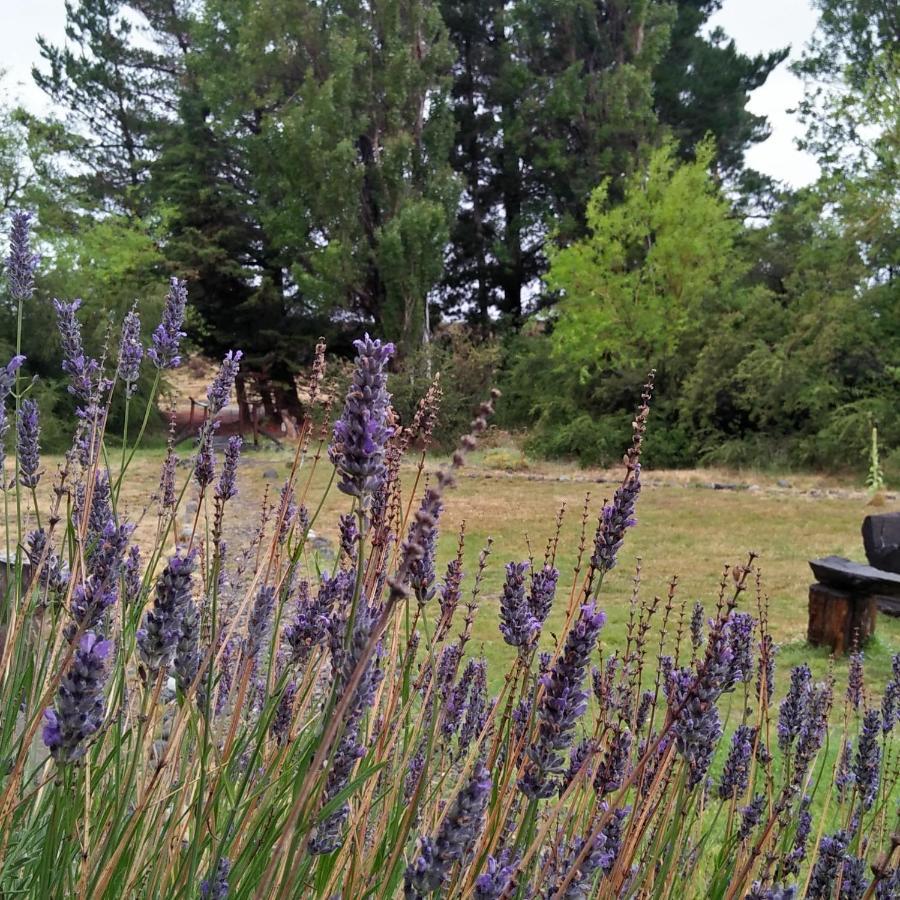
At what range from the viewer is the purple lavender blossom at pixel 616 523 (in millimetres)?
1119

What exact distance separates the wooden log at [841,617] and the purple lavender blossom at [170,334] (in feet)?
16.0

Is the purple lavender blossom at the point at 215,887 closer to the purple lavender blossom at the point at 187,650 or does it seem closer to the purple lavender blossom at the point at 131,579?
the purple lavender blossom at the point at 187,650

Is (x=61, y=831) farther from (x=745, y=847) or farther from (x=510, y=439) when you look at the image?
(x=510, y=439)

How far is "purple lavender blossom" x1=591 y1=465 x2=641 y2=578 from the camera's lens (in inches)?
44.1

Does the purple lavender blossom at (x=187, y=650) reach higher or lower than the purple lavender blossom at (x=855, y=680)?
higher

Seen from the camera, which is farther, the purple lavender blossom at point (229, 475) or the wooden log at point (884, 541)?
the wooden log at point (884, 541)

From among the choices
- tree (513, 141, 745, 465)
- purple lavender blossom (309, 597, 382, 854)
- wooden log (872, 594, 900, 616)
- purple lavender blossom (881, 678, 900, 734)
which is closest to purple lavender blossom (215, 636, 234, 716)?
purple lavender blossom (309, 597, 382, 854)

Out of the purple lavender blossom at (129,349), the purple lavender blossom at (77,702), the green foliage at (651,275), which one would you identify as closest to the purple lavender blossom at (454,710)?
the purple lavender blossom at (129,349)

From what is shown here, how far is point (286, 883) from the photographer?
741mm

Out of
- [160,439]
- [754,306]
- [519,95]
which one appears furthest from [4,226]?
[754,306]

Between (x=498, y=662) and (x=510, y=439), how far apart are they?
14.3 metres

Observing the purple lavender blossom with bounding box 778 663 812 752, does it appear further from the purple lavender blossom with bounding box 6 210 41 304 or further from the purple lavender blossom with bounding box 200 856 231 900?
the purple lavender blossom with bounding box 6 210 41 304

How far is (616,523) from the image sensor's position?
1.13 metres

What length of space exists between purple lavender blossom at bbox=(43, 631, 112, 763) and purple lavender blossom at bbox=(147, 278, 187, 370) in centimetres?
104
